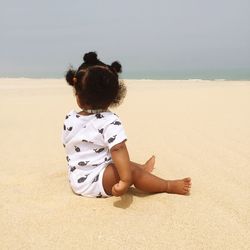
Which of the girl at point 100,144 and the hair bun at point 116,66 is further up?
the hair bun at point 116,66

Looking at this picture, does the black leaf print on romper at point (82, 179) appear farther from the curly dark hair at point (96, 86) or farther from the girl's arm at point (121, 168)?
the curly dark hair at point (96, 86)

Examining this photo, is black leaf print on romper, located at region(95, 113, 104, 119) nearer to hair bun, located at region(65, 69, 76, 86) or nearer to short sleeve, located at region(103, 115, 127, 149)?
short sleeve, located at region(103, 115, 127, 149)

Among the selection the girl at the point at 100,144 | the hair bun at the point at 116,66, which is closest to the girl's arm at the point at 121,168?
the girl at the point at 100,144

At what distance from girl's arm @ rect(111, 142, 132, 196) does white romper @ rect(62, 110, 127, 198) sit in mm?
48

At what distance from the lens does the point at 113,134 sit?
6.59 ft

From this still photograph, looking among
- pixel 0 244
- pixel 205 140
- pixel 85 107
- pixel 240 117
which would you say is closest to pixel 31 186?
pixel 85 107

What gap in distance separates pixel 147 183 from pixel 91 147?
1.10ft

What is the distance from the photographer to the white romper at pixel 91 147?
203 cm

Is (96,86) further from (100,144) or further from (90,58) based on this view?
(100,144)

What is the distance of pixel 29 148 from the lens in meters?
3.37

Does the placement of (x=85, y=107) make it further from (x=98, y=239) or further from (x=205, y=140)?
(x=205, y=140)

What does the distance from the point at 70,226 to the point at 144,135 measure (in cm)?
219

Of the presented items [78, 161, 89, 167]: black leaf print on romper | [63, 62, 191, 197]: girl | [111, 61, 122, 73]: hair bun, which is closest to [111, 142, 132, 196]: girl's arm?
[63, 62, 191, 197]: girl

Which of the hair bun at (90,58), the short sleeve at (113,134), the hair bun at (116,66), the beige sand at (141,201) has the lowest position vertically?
the beige sand at (141,201)
